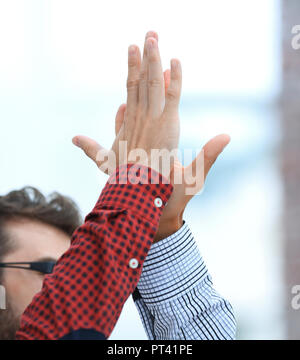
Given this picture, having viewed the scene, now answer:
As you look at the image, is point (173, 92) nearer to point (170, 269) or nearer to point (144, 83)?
point (144, 83)

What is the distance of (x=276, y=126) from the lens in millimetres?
1558

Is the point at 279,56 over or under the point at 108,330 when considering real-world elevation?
over

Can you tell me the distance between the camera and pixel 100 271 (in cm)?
30

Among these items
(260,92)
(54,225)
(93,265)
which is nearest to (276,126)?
(260,92)

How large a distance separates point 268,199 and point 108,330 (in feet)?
4.07

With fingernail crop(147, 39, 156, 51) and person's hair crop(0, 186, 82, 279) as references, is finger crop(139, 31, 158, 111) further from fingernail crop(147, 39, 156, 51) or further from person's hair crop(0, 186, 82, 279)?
person's hair crop(0, 186, 82, 279)

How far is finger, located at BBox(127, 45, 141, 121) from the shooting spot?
372mm

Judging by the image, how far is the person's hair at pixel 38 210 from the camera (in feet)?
1.88

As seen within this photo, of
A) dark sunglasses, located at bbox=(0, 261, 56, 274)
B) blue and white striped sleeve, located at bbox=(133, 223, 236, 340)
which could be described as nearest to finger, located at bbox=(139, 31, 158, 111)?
blue and white striped sleeve, located at bbox=(133, 223, 236, 340)

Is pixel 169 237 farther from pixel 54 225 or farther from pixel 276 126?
pixel 276 126

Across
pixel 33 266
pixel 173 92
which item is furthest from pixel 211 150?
pixel 33 266

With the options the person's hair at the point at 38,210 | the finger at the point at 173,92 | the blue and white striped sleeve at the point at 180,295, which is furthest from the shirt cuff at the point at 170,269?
the person's hair at the point at 38,210

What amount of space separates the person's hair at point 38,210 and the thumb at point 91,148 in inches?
7.4

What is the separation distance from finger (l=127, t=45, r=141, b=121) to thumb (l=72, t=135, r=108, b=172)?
5cm
